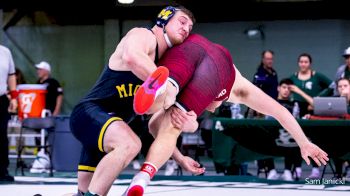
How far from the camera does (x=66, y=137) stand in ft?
25.0

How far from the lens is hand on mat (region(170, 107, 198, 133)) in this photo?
10.0ft

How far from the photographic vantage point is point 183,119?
10.0ft

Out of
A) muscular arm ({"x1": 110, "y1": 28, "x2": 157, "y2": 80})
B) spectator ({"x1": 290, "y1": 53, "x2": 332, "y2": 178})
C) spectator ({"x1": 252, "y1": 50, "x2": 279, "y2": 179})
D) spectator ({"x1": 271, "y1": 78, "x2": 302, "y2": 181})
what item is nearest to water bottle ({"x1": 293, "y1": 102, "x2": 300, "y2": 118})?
spectator ({"x1": 271, "y1": 78, "x2": 302, "y2": 181})

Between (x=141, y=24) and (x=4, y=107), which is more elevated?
(x=141, y=24)

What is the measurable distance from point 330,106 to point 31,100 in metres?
3.72

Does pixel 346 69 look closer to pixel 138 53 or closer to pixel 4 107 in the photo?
pixel 4 107

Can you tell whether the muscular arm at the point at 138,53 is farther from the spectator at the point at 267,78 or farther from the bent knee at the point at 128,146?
the spectator at the point at 267,78

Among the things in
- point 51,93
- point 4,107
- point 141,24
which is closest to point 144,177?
point 4,107

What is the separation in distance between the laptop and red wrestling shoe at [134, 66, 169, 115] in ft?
11.3

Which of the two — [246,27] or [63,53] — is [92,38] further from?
[246,27]

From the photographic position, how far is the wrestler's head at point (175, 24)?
328 cm

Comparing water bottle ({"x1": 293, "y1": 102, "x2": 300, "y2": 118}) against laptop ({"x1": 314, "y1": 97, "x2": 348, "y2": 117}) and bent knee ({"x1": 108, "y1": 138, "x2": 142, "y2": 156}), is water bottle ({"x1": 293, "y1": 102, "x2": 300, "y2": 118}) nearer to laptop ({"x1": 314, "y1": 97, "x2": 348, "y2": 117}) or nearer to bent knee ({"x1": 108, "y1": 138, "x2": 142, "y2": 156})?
laptop ({"x1": 314, "y1": 97, "x2": 348, "y2": 117})

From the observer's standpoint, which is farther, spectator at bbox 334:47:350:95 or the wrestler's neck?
spectator at bbox 334:47:350:95

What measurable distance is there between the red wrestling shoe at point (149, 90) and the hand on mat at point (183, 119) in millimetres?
300
